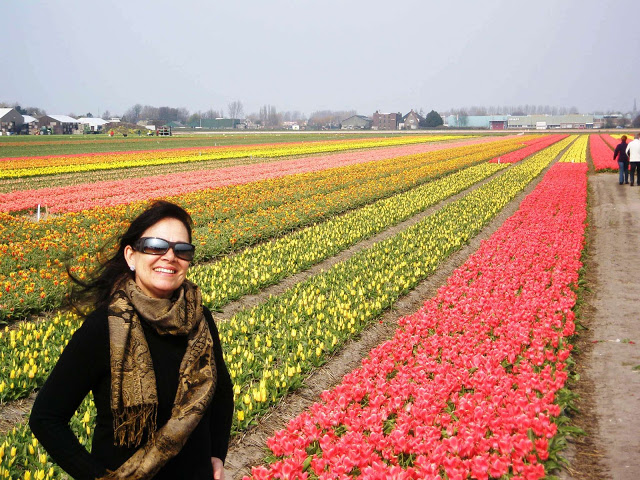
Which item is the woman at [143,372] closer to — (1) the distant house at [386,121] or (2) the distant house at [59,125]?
(2) the distant house at [59,125]

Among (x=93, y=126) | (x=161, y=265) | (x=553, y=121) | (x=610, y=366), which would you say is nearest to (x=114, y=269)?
(x=161, y=265)

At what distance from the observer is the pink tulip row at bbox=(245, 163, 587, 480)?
16.3 ft

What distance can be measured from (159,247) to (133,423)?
2.50 feet

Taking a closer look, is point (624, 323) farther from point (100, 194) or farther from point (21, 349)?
point (100, 194)

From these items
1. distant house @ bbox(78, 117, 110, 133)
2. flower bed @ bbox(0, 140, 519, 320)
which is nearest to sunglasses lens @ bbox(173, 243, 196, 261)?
flower bed @ bbox(0, 140, 519, 320)

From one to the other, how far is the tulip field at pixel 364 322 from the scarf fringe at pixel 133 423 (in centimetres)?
89

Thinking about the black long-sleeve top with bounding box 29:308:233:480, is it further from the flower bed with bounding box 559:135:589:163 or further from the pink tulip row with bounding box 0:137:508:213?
the flower bed with bounding box 559:135:589:163

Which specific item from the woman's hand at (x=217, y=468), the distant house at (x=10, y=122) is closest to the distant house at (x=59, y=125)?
the distant house at (x=10, y=122)

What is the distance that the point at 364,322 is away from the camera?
30.3 ft

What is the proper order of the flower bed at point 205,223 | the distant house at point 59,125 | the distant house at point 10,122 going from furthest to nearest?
the distant house at point 59,125 < the distant house at point 10,122 < the flower bed at point 205,223

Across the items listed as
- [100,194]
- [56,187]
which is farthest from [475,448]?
[56,187]

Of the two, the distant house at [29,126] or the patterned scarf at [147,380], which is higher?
the distant house at [29,126]

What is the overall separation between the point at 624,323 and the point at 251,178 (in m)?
23.7

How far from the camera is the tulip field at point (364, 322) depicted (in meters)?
5.22
